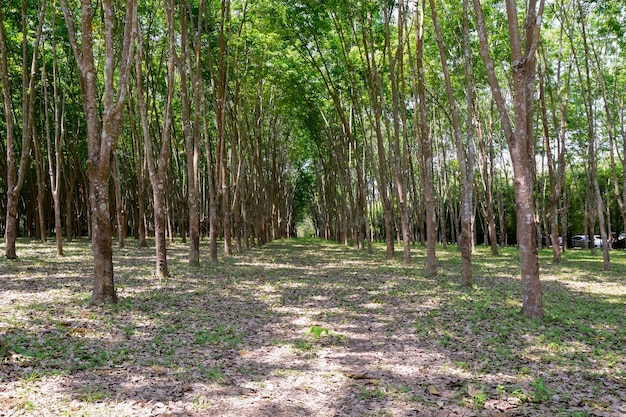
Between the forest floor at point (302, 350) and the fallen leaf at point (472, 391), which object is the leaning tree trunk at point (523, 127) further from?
the fallen leaf at point (472, 391)

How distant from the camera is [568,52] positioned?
18.8m

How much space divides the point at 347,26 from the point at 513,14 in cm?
1162

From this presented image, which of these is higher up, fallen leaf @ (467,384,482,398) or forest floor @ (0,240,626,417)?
forest floor @ (0,240,626,417)

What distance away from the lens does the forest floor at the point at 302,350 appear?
477cm

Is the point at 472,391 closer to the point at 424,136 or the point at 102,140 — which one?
the point at 102,140

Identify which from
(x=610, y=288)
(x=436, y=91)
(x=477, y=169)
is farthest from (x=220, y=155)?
(x=477, y=169)

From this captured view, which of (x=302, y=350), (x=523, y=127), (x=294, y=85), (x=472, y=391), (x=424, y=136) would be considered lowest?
(x=472, y=391)

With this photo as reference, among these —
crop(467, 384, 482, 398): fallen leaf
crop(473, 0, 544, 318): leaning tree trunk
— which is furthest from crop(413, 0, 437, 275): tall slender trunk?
crop(467, 384, 482, 398): fallen leaf

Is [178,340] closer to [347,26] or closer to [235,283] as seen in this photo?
[235,283]

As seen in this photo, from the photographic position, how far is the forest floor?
4.77m

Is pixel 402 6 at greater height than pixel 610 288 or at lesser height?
greater

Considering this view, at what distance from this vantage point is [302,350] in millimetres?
6555

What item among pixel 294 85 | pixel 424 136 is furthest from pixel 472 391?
pixel 294 85

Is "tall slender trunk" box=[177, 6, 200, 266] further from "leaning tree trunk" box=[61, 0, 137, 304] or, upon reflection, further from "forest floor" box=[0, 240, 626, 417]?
"leaning tree trunk" box=[61, 0, 137, 304]
